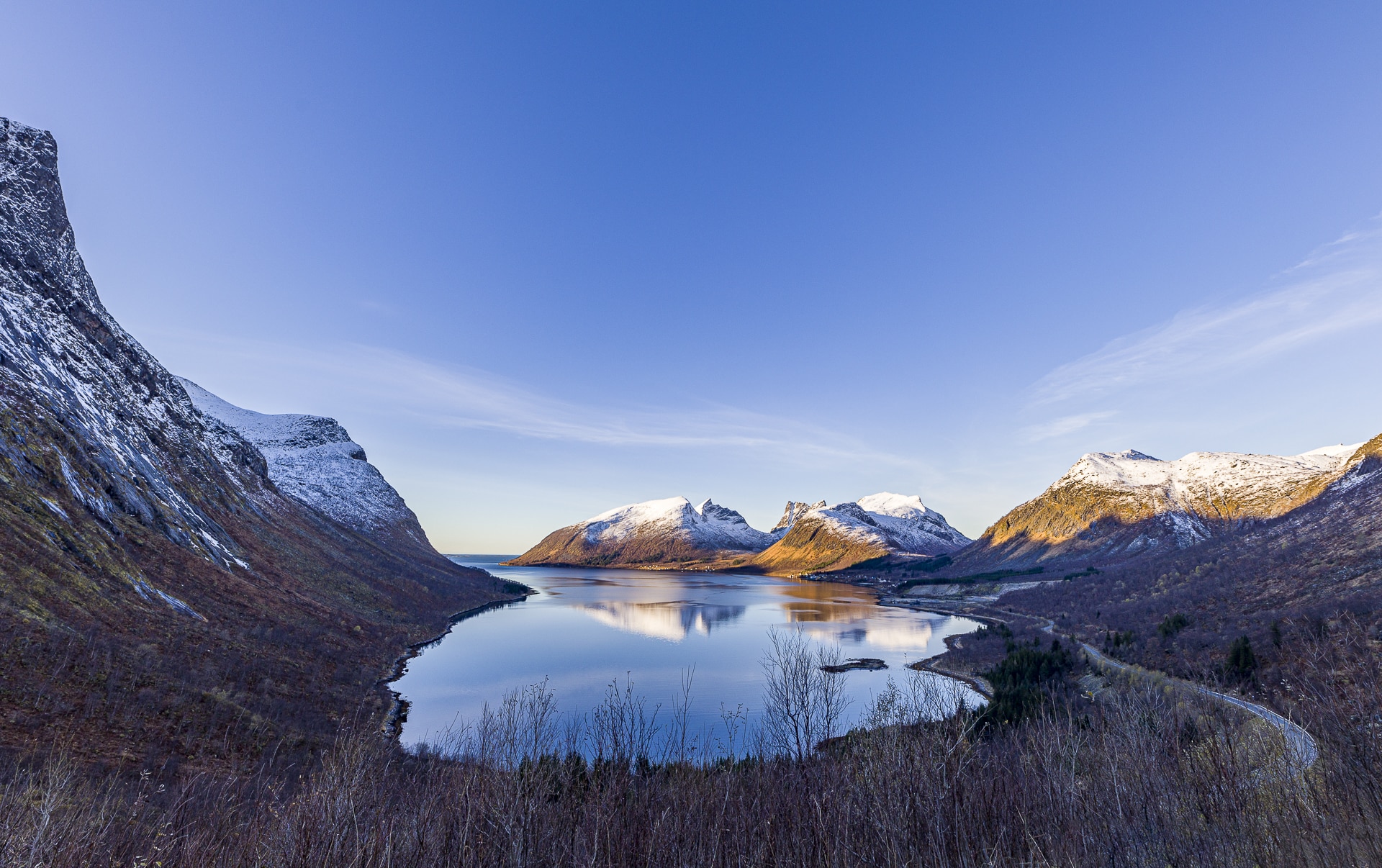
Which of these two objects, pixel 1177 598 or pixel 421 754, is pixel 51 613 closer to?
pixel 421 754

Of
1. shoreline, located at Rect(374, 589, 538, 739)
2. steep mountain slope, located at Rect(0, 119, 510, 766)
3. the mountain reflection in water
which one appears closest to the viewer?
steep mountain slope, located at Rect(0, 119, 510, 766)

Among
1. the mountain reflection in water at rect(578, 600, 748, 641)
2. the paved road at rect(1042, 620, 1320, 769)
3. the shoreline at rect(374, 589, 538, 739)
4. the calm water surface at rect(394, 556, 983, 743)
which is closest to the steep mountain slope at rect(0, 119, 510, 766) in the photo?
the shoreline at rect(374, 589, 538, 739)

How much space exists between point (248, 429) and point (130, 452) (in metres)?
144

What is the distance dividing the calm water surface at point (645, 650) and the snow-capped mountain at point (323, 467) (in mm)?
49831

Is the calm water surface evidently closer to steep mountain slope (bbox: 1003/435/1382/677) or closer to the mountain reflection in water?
the mountain reflection in water

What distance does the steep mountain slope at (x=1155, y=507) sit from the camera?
138625mm

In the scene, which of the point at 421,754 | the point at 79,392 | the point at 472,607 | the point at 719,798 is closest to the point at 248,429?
the point at 472,607

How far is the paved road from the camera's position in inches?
518

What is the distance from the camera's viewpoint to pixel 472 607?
98.3 metres

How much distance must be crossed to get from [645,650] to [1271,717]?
53287 mm

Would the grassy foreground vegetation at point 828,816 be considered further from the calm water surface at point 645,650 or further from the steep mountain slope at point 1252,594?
the calm water surface at point 645,650

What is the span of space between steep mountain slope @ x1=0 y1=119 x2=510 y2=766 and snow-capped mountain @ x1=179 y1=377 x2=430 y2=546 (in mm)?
47929

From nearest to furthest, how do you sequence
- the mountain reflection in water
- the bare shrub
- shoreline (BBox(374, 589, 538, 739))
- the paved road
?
the paved road, the bare shrub, shoreline (BBox(374, 589, 538, 739)), the mountain reflection in water

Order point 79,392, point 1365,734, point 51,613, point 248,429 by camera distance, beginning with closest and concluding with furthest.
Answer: point 1365,734
point 51,613
point 79,392
point 248,429
